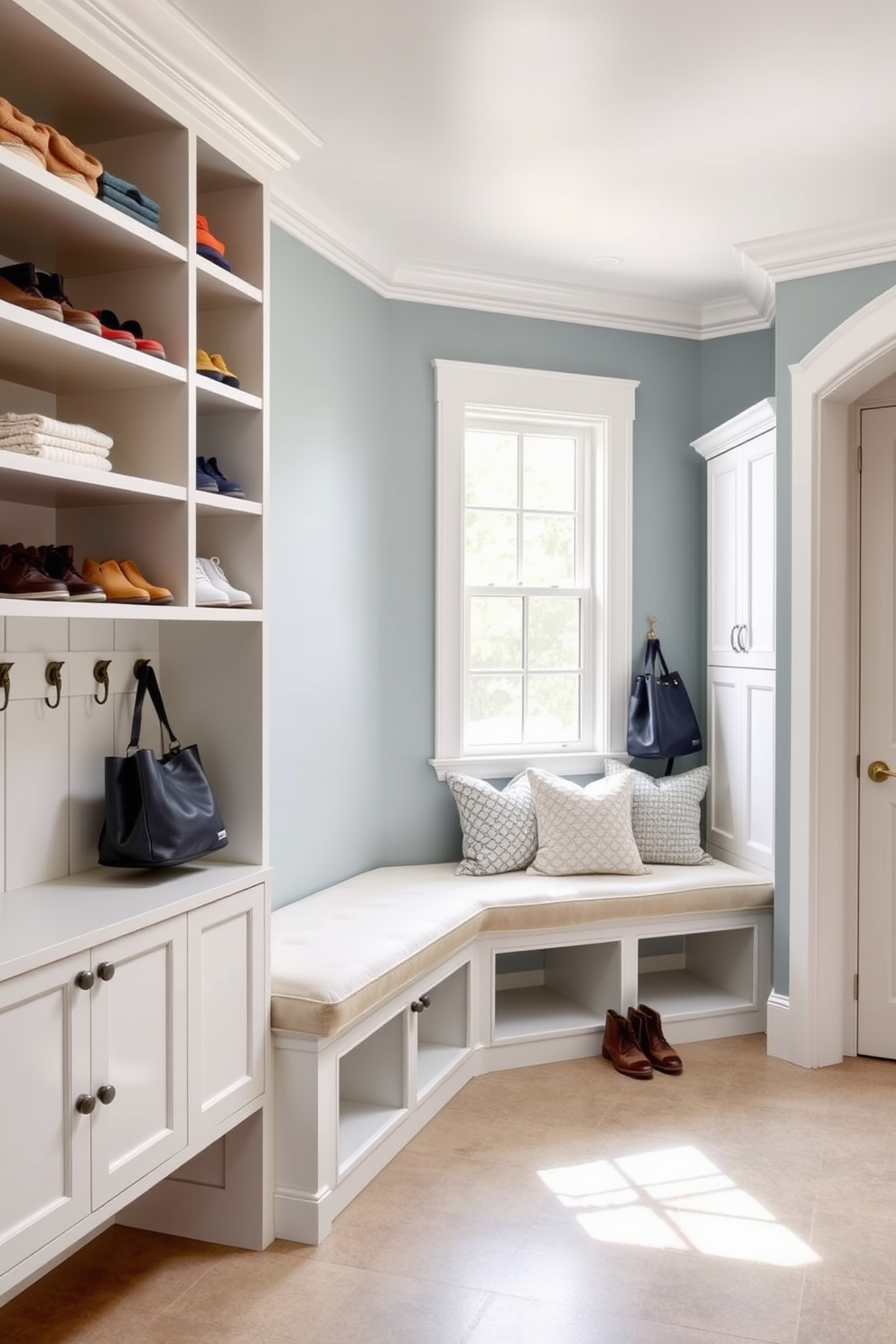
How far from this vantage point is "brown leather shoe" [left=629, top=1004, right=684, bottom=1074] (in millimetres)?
3545

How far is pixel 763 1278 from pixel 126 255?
2573 mm

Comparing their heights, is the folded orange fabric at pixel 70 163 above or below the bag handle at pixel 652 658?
above

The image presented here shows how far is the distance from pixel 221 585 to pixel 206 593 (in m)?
0.09

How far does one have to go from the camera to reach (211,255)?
244 cm

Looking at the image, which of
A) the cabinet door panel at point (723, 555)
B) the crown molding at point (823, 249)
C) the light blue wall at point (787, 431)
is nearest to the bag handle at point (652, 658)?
the cabinet door panel at point (723, 555)

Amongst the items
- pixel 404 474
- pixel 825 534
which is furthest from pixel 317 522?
pixel 825 534

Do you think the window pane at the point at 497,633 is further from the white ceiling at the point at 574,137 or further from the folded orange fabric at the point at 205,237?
the folded orange fabric at the point at 205,237

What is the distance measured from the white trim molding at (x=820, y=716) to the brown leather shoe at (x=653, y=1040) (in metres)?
0.41

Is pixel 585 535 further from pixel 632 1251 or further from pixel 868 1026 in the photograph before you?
pixel 632 1251

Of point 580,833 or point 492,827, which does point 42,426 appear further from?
point 580,833

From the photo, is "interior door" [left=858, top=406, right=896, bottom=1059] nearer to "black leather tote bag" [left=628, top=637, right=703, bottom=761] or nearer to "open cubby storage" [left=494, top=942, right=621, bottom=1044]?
"black leather tote bag" [left=628, top=637, right=703, bottom=761]

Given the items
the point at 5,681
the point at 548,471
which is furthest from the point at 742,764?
the point at 5,681

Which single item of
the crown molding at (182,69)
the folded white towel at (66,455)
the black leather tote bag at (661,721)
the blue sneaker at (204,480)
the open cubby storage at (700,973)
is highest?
the crown molding at (182,69)

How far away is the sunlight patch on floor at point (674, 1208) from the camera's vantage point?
251 cm
